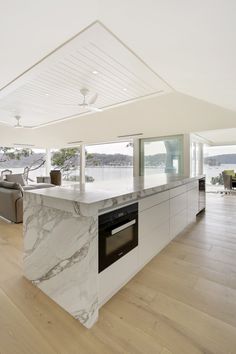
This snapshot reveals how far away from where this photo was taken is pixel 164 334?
4.33 feet

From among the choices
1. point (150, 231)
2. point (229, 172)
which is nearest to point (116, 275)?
point (150, 231)

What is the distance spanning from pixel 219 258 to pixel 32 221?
2.22 m

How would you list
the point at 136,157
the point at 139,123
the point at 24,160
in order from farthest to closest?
1. the point at 24,160
2. the point at 136,157
3. the point at 139,123

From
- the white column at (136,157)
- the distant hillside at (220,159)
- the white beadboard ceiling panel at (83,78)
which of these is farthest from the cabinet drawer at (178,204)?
the distant hillside at (220,159)

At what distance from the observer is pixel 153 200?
2.15m

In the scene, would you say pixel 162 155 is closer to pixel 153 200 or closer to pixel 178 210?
pixel 178 210

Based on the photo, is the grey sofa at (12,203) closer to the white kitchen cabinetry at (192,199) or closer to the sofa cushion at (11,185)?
the sofa cushion at (11,185)

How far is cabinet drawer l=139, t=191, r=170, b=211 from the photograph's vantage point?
76.3 inches

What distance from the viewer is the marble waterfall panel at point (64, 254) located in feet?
4.51

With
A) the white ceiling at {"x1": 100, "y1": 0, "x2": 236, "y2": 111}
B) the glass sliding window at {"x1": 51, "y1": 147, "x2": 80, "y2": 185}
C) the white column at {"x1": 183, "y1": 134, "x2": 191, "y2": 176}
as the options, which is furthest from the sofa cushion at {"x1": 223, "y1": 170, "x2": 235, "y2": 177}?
the glass sliding window at {"x1": 51, "y1": 147, "x2": 80, "y2": 185}

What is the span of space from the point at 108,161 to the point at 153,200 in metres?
7.20

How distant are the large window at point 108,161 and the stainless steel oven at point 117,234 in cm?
630

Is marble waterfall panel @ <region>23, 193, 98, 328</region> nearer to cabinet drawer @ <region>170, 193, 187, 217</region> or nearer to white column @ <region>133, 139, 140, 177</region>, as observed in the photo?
cabinet drawer @ <region>170, 193, 187, 217</region>

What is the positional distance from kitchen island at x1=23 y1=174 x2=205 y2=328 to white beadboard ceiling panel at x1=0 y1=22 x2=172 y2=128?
5.89ft
